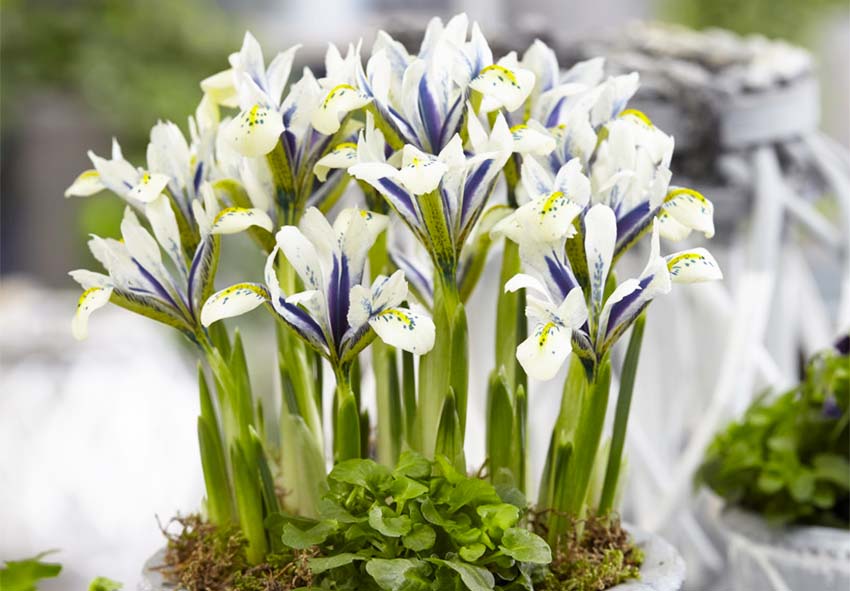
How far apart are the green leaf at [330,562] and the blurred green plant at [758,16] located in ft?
11.6

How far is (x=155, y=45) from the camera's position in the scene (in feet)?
11.5

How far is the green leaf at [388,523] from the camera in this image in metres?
0.43

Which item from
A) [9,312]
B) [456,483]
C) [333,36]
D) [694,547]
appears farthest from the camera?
[333,36]

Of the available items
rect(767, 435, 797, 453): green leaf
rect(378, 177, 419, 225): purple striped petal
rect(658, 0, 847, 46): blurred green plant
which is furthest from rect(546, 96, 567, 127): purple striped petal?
rect(658, 0, 847, 46): blurred green plant

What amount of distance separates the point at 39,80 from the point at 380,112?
332 cm

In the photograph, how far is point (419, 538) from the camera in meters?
0.44

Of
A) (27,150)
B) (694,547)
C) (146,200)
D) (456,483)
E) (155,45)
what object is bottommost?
(694,547)

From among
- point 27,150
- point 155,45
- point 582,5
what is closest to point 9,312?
point 155,45

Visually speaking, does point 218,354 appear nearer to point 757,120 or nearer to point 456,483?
point 456,483

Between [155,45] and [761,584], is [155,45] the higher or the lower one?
the higher one

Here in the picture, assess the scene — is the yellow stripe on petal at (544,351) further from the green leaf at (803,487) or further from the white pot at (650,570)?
the green leaf at (803,487)

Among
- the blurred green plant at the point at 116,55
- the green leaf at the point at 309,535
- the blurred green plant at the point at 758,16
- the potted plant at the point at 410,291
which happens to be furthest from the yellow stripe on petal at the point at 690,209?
the blurred green plant at the point at 758,16

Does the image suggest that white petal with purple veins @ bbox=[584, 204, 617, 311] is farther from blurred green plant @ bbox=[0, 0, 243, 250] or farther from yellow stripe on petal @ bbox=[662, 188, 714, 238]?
blurred green plant @ bbox=[0, 0, 243, 250]

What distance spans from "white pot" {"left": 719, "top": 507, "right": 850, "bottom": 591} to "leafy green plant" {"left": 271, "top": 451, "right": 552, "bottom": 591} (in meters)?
0.27
